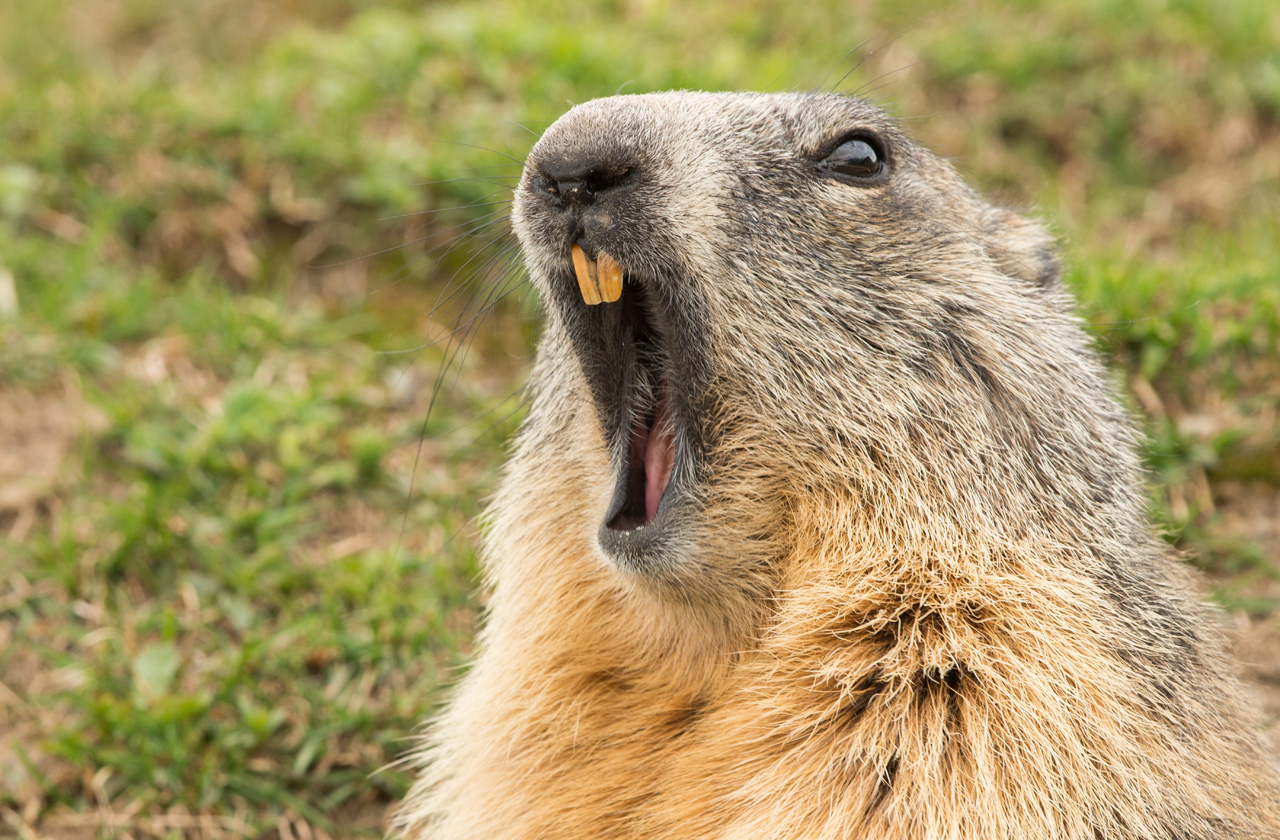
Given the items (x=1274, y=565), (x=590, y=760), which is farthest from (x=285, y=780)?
(x=1274, y=565)

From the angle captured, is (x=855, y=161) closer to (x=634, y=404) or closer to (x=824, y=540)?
(x=634, y=404)

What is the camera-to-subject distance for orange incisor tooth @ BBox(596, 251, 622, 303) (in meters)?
2.69

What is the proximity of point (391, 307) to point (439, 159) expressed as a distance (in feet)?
2.61

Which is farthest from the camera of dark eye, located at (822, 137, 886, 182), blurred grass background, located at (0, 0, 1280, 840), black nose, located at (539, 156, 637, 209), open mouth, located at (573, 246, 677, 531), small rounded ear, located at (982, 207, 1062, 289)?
blurred grass background, located at (0, 0, 1280, 840)

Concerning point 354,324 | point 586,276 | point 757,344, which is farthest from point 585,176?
point 354,324

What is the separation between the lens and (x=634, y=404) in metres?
2.92

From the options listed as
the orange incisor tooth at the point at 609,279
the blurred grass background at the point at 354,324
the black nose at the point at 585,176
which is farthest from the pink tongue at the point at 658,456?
the blurred grass background at the point at 354,324

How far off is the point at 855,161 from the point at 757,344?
0.68 m

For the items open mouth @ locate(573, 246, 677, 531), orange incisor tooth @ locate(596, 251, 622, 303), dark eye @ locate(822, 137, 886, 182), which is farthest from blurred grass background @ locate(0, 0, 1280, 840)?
A: dark eye @ locate(822, 137, 886, 182)

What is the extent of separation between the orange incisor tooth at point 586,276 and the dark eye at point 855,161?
0.76m

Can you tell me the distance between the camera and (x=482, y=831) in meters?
3.23

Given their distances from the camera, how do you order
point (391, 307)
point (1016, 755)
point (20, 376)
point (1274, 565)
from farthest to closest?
point (391, 307) < point (20, 376) < point (1274, 565) < point (1016, 755)

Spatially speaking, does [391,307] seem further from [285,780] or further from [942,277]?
[942,277]

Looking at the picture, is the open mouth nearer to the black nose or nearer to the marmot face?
the marmot face
